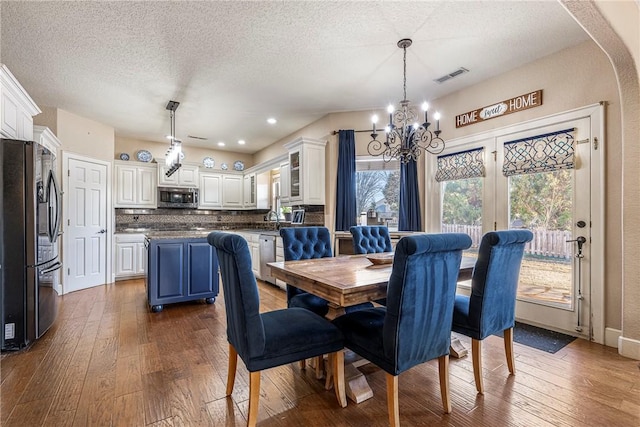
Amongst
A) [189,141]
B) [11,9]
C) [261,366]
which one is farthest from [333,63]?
[189,141]

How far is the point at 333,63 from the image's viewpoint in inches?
125

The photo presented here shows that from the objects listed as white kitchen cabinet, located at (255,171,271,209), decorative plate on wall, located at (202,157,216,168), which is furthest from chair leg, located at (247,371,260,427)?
decorative plate on wall, located at (202,157,216,168)

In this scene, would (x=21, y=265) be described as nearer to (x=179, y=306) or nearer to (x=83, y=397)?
(x=83, y=397)

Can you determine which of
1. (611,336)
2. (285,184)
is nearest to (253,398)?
(611,336)

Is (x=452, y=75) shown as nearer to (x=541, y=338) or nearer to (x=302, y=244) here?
(x=302, y=244)

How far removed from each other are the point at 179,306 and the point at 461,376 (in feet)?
10.9

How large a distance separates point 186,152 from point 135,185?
1.36 metres

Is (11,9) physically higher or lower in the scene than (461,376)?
higher

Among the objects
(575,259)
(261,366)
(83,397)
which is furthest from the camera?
(575,259)

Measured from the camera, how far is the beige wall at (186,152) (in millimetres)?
5996

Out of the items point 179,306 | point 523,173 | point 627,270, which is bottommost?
point 179,306

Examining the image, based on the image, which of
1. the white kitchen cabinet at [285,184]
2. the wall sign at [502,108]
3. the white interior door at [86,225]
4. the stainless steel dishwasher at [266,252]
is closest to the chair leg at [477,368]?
the wall sign at [502,108]

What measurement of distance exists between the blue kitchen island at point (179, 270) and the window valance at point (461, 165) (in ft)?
10.8

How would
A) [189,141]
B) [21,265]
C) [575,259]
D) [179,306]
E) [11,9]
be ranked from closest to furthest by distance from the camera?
[11,9], [21,265], [575,259], [179,306], [189,141]
